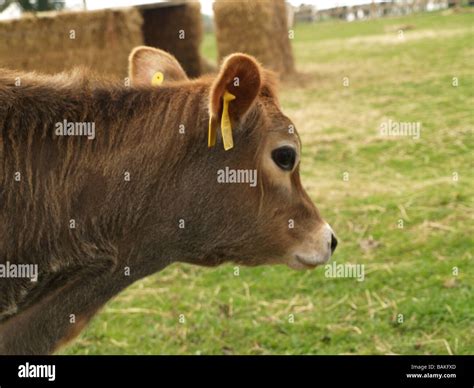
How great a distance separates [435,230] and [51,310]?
4.01 metres

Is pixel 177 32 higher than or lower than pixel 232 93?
higher

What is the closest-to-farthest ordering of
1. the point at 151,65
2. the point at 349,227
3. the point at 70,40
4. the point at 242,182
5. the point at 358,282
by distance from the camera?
the point at 242,182
the point at 151,65
the point at 358,282
the point at 349,227
the point at 70,40

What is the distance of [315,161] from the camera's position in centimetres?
921

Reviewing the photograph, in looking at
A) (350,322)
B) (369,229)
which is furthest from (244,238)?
(369,229)

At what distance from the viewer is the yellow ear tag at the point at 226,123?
3.52 m

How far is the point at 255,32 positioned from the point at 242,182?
45.1 feet

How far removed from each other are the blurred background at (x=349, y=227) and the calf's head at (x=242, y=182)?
1.54 m

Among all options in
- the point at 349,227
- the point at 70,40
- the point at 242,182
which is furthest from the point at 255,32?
the point at 242,182

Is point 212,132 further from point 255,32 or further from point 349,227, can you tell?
point 255,32

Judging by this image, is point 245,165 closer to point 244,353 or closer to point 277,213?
point 277,213

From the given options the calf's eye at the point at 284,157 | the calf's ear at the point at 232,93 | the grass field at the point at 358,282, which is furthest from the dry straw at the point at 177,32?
the calf's ear at the point at 232,93

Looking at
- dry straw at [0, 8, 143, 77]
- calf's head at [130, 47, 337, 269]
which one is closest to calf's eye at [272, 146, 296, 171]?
calf's head at [130, 47, 337, 269]

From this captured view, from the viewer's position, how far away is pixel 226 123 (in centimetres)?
353

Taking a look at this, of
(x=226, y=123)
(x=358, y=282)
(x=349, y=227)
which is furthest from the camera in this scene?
(x=349, y=227)
